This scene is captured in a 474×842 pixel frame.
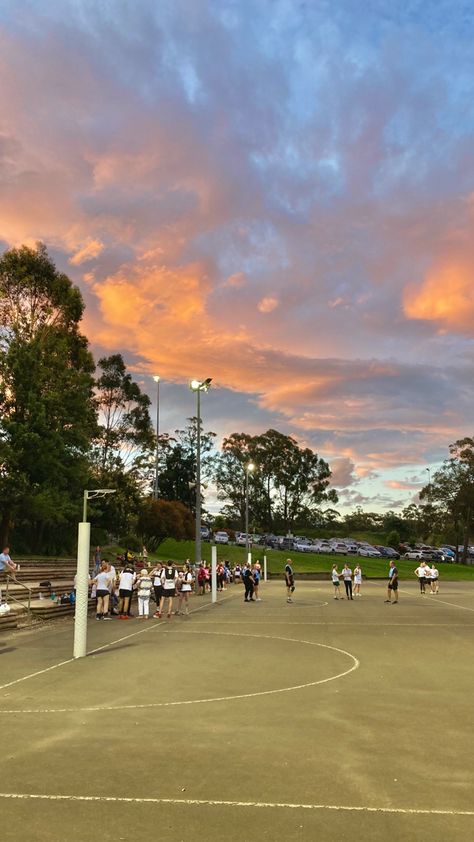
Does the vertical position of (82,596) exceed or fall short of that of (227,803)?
it exceeds it

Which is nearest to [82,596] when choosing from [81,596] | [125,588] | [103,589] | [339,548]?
[81,596]

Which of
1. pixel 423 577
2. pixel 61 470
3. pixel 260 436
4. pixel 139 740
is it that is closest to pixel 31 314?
pixel 61 470

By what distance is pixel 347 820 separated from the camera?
16.4ft

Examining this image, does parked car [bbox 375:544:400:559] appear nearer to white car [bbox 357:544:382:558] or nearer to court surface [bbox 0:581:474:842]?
white car [bbox 357:544:382:558]

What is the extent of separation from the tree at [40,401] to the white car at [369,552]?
47228 millimetres

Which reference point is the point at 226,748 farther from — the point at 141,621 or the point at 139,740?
the point at 141,621

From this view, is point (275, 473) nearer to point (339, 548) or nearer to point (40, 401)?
point (339, 548)

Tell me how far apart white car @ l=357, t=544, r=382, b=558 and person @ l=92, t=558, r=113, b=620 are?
217ft

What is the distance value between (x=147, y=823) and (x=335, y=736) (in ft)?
9.67

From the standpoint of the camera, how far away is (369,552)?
273ft

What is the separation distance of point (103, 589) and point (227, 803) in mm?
14911

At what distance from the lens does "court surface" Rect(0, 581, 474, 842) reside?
5.00 meters

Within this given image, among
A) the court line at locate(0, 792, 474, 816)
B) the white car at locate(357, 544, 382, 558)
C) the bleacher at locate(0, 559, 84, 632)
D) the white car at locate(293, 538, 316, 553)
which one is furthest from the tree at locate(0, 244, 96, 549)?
the white car at locate(357, 544, 382, 558)

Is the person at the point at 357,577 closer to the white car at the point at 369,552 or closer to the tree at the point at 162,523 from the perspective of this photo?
the tree at the point at 162,523
